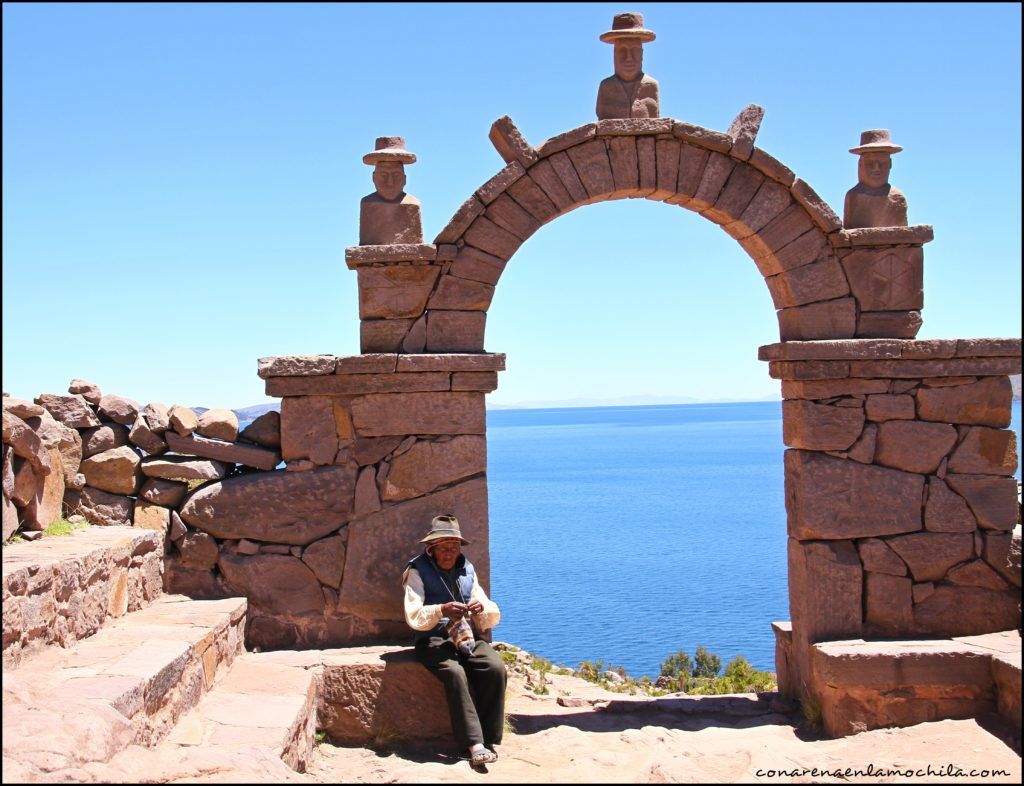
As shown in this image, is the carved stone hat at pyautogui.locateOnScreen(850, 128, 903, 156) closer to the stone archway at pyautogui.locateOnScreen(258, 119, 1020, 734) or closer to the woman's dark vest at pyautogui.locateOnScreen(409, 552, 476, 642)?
the stone archway at pyautogui.locateOnScreen(258, 119, 1020, 734)

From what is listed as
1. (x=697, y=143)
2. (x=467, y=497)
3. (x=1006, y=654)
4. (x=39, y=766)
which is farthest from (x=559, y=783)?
(x=697, y=143)

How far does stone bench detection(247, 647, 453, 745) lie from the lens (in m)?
6.64

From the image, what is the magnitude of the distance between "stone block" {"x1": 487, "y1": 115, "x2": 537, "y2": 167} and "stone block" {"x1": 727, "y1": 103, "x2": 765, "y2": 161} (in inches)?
57.0

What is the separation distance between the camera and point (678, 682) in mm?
9734

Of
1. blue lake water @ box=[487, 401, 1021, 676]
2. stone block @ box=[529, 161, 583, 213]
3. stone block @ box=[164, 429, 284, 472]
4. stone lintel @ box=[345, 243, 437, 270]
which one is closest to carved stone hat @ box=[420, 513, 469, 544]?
stone block @ box=[164, 429, 284, 472]

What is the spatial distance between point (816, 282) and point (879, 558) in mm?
2051

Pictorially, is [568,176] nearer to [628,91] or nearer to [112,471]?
[628,91]

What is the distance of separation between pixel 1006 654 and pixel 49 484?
640 centimetres

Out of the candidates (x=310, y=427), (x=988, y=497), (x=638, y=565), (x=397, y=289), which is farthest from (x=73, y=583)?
(x=638, y=565)

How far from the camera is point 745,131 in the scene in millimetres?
7137

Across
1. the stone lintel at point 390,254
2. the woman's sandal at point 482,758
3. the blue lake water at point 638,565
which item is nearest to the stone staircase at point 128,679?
the woman's sandal at point 482,758

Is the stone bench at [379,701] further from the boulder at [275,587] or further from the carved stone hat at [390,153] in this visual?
the carved stone hat at [390,153]

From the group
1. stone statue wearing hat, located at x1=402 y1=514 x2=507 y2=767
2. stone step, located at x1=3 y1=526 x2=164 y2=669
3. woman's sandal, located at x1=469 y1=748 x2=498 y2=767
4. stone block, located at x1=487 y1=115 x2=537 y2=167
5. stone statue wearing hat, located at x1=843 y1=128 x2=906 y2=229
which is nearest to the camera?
stone step, located at x1=3 y1=526 x2=164 y2=669

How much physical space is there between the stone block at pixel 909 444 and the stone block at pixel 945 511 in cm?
17
